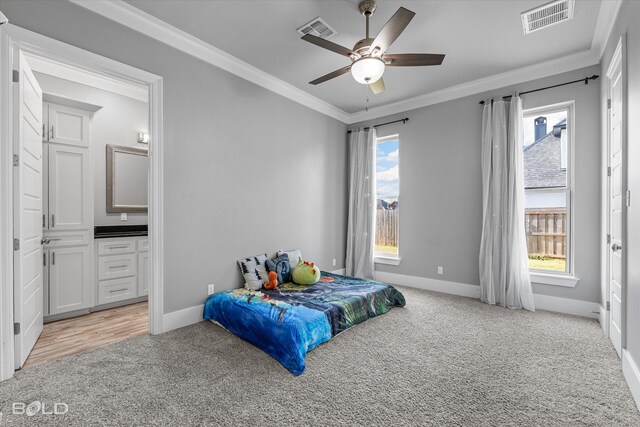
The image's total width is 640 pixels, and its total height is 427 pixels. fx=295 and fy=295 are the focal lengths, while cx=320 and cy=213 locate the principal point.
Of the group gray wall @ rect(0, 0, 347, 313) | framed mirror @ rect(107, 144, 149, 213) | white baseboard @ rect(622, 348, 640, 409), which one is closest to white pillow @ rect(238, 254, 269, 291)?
gray wall @ rect(0, 0, 347, 313)

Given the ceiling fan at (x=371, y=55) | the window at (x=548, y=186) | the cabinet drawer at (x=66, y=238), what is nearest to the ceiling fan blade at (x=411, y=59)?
the ceiling fan at (x=371, y=55)

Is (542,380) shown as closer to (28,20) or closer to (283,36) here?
(283,36)

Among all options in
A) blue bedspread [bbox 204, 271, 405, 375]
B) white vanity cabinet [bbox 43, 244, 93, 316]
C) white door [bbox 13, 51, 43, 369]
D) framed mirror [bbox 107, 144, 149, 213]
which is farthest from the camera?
framed mirror [bbox 107, 144, 149, 213]

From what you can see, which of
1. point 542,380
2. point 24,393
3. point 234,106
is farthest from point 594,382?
point 234,106

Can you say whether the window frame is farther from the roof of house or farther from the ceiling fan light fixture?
the ceiling fan light fixture

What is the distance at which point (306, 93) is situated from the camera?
446 centimetres

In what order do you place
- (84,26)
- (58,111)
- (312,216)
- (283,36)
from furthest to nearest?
(312,216), (58,111), (283,36), (84,26)

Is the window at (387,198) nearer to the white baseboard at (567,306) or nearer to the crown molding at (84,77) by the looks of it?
the white baseboard at (567,306)

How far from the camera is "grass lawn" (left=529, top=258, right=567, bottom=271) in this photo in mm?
3557

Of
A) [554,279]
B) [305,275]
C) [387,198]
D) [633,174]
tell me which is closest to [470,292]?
[554,279]

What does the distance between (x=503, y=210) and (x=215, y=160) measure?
3598 millimetres

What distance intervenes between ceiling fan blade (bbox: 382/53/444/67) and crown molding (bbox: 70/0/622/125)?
1.51 m

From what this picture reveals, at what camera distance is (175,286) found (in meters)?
2.99

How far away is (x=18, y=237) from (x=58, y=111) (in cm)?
197
